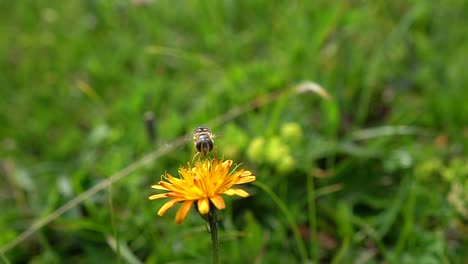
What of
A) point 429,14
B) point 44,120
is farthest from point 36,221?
point 429,14

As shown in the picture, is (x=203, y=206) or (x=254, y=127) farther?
(x=254, y=127)

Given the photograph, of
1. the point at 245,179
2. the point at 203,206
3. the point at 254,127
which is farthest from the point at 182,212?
the point at 254,127

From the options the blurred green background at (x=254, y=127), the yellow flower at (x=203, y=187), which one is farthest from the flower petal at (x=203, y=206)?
the blurred green background at (x=254, y=127)

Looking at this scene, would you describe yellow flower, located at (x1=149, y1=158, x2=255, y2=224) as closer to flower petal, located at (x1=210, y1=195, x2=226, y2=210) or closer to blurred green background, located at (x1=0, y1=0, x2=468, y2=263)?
flower petal, located at (x1=210, y1=195, x2=226, y2=210)

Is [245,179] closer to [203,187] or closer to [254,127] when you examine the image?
[203,187]

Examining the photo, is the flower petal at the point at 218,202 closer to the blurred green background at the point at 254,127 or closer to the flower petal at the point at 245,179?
the flower petal at the point at 245,179

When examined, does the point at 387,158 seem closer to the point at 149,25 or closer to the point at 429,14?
the point at 429,14

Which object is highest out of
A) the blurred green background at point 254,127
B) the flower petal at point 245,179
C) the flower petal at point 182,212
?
the blurred green background at point 254,127
